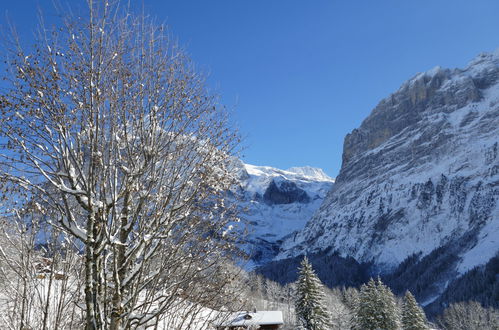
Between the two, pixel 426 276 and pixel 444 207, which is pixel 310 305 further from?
pixel 444 207

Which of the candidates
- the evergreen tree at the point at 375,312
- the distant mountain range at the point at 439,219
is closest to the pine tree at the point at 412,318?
the evergreen tree at the point at 375,312

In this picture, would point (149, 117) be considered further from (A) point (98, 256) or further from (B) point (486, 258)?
(B) point (486, 258)

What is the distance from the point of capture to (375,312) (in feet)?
129

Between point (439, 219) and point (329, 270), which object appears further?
point (329, 270)

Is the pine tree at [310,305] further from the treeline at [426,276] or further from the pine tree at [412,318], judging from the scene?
the treeline at [426,276]

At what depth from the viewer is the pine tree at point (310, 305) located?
113 ft

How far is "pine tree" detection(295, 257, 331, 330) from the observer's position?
113ft

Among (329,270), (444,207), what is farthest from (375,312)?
(444,207)

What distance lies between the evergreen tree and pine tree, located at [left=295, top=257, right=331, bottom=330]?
19.0ft

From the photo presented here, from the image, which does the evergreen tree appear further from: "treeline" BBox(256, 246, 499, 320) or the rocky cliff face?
the rocky cliff face

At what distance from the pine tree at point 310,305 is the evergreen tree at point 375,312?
580cm

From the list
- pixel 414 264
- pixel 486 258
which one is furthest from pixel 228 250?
pixel 414 264

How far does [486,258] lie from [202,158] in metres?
131

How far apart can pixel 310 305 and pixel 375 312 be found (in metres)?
8.96
